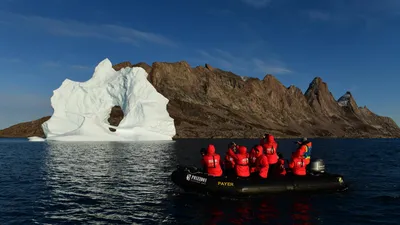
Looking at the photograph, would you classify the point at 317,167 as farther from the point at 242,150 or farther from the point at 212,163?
the point at 212,163

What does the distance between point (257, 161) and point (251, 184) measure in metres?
1.59

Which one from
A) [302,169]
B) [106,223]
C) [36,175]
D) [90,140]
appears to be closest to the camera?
[106,223]

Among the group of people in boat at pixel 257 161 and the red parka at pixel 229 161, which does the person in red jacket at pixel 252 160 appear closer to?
the group of people in boat at pixel 257 161

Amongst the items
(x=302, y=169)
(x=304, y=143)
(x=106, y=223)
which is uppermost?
(x=304, y=143)

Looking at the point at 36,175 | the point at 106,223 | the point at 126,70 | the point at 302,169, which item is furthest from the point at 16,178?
the point at 126,70

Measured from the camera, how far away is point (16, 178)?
1030 inches

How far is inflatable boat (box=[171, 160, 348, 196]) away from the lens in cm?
1881

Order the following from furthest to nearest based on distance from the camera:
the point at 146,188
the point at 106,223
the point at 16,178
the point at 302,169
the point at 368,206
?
the point at 16,178 < the point at 146,188 < the point at 302,169 < the point at 368,206 < the point at 106,223

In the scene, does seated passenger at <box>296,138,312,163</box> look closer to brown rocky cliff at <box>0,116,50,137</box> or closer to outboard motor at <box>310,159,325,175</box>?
outboard motor at <box>310,159,325,175</box>

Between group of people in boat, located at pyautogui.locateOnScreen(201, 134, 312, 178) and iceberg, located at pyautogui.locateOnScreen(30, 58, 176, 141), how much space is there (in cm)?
6341

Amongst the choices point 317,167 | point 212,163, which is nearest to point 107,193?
point 212,163

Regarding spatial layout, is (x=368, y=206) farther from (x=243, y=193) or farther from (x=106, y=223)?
(x=106, y=223)

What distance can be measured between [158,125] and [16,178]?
59.5 metres

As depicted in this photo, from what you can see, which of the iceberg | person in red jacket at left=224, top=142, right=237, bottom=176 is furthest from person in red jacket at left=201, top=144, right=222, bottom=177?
the iceberg
